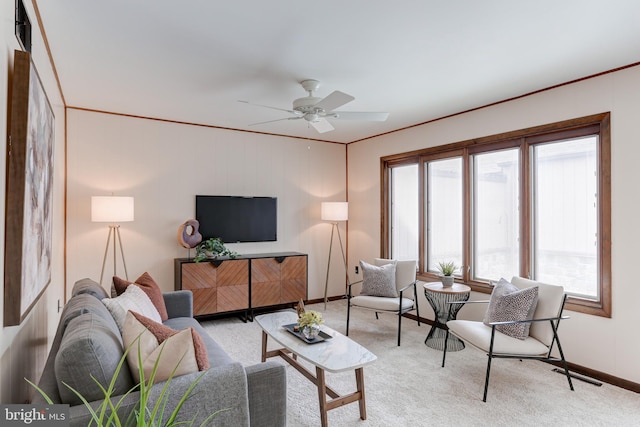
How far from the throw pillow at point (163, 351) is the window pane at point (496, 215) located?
3.42 metres

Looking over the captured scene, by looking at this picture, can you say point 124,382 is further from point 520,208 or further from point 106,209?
point 520,208

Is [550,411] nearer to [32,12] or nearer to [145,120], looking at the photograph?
[32,12]

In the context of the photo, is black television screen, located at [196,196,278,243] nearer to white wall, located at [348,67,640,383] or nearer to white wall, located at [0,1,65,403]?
white wall, located at [0,1,65,403]

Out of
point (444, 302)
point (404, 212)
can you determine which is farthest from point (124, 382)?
point (404, 212)

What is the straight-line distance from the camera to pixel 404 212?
532 centimetres

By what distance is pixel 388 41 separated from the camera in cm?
258

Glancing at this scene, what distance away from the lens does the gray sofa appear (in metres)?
1.48

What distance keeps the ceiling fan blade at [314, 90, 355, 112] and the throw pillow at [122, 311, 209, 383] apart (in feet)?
6.28

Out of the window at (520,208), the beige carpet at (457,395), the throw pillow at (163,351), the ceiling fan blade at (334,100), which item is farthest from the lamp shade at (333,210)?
the throw pillow at (163,351)

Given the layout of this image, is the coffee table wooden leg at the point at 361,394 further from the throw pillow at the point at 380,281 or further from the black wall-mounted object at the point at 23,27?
the black wall-mounted object at the point at 23,27

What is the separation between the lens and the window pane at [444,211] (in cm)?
455

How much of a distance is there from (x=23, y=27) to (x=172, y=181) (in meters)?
2.95

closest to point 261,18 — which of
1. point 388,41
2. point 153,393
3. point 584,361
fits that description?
point 388,41

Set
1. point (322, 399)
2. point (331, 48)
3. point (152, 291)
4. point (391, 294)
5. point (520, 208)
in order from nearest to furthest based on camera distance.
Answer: point (322, 399)
point (331, 48)
point (152, 291)
point (520, 208)
point (391, 294)
